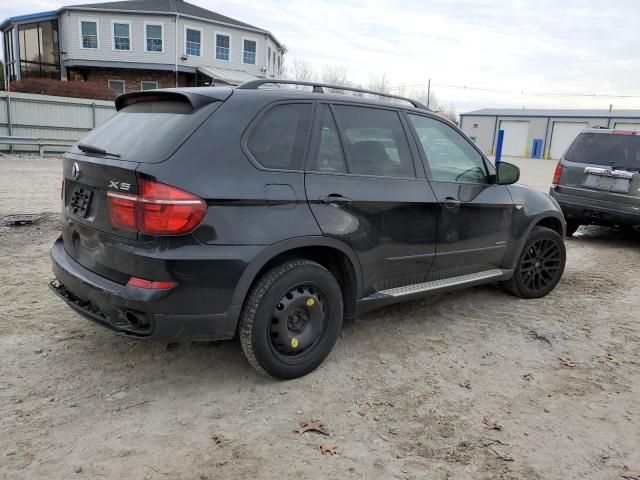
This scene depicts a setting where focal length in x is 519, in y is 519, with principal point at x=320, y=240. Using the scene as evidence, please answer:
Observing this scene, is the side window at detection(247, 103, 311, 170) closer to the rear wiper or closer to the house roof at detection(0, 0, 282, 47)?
the rear wiper

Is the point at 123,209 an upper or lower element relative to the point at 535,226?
upper

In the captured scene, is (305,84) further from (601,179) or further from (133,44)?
(133,44)

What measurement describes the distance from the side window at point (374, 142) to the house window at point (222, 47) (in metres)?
28.8

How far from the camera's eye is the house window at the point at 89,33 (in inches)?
1122

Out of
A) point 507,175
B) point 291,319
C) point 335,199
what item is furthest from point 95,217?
point 507,175

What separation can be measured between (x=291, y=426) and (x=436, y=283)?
1782 mm

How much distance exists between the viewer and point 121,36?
2894 centimetres

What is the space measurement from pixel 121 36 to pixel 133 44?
820 millimetres

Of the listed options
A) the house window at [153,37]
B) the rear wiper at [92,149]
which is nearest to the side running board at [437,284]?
the rear wiper at [92,149]

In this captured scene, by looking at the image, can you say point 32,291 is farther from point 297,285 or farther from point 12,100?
point 12,100

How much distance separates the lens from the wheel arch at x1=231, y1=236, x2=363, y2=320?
300cm

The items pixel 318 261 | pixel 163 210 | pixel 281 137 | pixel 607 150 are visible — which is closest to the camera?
pixel 163 210

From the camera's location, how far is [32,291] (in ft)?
15.5

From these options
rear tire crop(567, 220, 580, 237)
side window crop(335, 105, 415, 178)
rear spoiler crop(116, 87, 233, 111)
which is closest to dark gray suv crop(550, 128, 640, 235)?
rear tire crop(567, 220, 580, 237)
